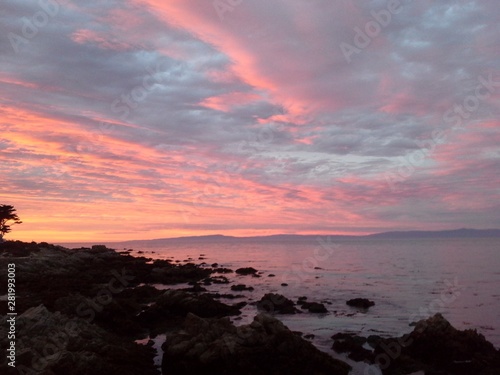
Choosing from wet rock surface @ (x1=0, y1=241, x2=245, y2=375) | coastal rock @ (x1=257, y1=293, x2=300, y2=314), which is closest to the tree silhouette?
wet rock surface @ (x1=0, y1=241, x2=245, y2=375)

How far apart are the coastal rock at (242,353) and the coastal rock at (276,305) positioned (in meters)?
15.7

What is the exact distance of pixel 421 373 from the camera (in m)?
20.6

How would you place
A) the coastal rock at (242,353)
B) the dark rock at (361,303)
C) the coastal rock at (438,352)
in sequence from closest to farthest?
the coastal rock at (242,353) < the coastal rock at (438,352) < the dark rock at (361,303)

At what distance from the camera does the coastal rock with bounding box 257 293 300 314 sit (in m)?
37.1

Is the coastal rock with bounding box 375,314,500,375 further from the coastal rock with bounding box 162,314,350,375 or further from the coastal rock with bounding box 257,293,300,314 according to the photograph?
the coastal rock with bounding box 257,293,300,314

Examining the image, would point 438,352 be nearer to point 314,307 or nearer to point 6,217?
point 314,307

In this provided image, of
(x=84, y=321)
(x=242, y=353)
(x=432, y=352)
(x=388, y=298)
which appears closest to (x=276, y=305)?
(x=388, y=298)

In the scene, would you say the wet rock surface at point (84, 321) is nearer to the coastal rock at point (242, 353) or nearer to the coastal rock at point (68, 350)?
the coastal rock at point (68, 350)

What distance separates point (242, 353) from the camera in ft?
65.1

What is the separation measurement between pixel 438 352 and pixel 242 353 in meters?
12.2

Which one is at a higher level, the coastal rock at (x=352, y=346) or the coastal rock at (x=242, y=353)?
the coastal rock at (x=242, y=353)

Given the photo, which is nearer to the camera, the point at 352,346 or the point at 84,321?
the point at 84,321

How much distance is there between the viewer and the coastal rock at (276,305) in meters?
37.1

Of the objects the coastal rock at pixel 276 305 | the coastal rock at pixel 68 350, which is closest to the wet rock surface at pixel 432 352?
the coastal rock at pixel 276 305
